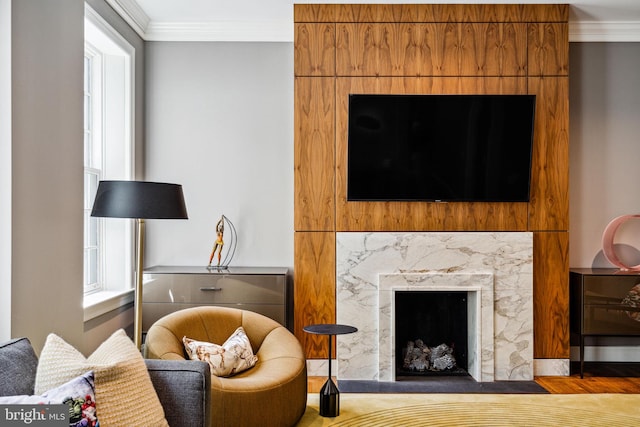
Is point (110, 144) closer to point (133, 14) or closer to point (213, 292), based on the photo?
point (133, 14)

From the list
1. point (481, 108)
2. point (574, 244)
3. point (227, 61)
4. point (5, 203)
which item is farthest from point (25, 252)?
point (574, 244)

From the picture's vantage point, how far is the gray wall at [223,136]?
14.9 ft

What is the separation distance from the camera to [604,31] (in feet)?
14.7

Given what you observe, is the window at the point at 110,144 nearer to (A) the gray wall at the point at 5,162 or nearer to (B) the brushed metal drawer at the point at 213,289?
(B) the brushed metal drawer at the point at 213,289

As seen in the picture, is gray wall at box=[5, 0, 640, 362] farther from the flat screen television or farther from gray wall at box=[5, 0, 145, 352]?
gray wall at box=[5, 0, 145, 352]

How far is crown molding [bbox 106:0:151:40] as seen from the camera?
393 cm

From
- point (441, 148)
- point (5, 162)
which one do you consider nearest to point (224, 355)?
point (5, 162)

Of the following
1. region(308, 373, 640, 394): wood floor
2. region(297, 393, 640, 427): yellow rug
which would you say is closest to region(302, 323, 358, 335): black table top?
region(297, 393, 640, 427): yellow rug

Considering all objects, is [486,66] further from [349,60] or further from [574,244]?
[574,244]

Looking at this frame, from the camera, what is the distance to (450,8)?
422cm

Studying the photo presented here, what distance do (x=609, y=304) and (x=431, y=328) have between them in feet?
4.16

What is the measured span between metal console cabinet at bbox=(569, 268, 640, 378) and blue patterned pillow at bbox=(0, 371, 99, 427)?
11.6 feet

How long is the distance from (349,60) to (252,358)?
2.27m

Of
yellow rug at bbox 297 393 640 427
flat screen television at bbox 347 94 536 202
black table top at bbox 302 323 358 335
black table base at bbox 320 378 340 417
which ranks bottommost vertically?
yellow rug at bbox 297 393 640 427
